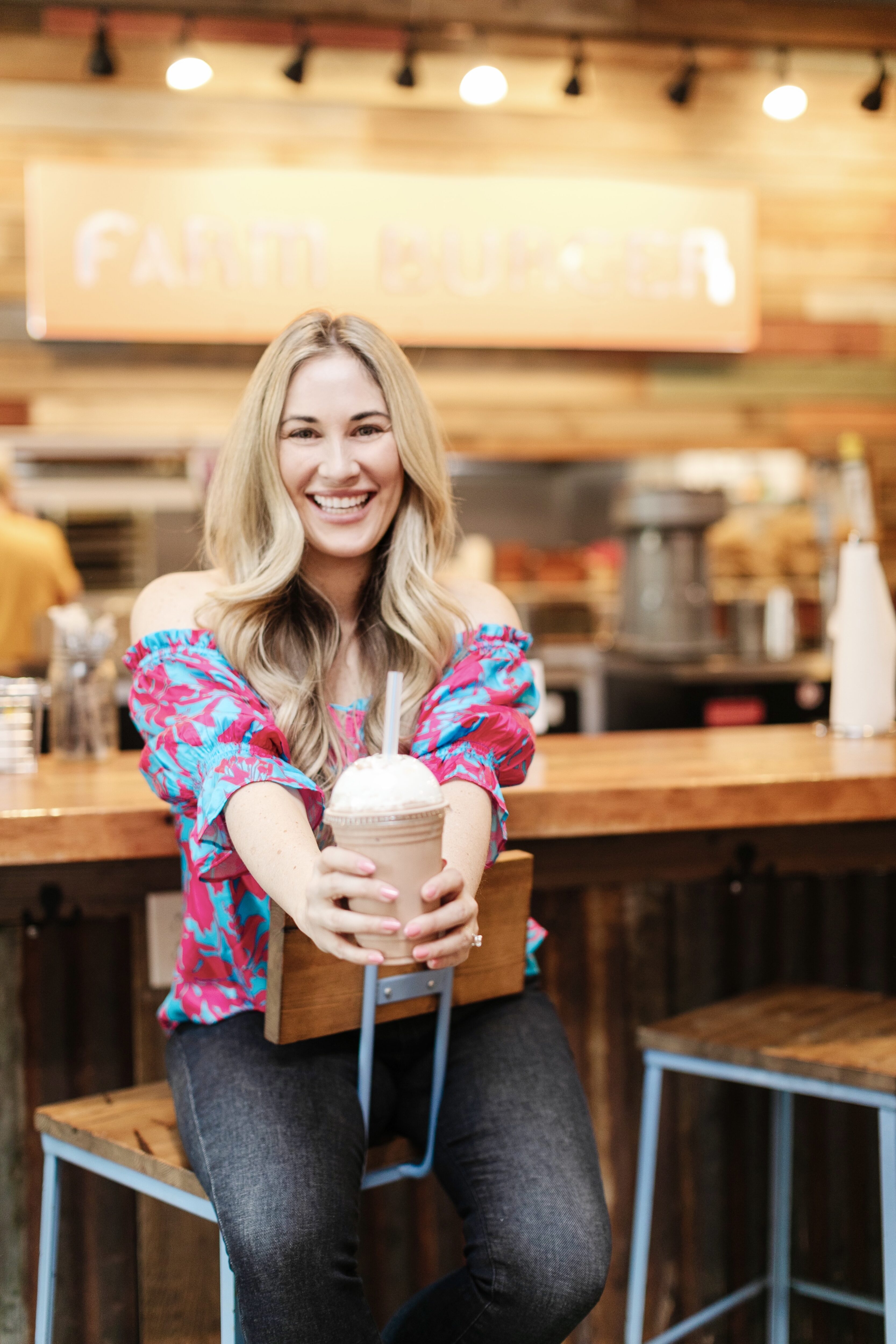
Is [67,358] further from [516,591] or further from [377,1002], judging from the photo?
[377,1002]

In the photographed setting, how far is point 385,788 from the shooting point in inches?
44.3

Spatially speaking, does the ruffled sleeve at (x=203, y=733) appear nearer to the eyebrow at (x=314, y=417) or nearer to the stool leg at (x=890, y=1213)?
the eyebrow at (x=314, y=417)

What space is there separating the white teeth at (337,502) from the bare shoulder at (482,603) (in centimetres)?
20

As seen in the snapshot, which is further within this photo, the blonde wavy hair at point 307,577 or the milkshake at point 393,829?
the blonde wavy hair at point 307,577

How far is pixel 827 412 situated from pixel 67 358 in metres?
3.13

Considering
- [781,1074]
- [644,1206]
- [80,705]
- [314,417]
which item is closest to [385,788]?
[314,417]

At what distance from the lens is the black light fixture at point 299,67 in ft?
14.4

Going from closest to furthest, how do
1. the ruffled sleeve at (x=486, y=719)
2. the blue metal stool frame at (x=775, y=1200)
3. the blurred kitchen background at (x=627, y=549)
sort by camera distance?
1. the ruffled sleeve at (x=486, y=719)
2. the blue metal stool frame at (x=775, y=1200)
3. the blurred kitchen background at (x=627, y=549)

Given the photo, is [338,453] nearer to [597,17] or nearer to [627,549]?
[627,549]

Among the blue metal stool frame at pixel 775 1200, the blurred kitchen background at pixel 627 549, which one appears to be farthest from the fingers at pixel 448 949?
the blurred kitchen background at pixel 627 549

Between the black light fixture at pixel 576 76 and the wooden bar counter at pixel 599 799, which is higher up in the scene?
the black light fixture at pixel 576 76

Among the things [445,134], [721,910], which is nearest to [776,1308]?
[721,910]

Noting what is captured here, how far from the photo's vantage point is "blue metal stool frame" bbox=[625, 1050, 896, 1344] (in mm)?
1646

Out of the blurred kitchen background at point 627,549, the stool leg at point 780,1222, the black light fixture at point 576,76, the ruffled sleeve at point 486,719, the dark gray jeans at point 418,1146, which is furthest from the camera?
the black light fixture at point 576,76
